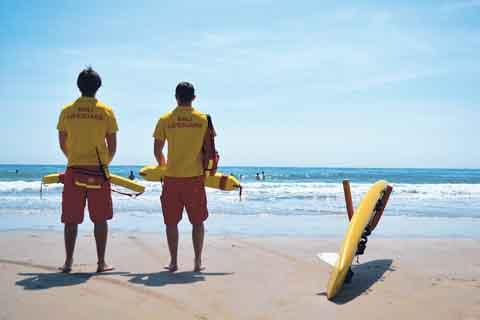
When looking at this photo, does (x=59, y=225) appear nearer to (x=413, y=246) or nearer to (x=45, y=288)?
(x=45, y=288)

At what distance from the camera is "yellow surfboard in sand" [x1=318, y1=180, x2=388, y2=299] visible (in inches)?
120

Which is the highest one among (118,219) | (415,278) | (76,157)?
(76,157)

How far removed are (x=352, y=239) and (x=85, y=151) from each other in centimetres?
218

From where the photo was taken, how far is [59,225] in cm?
714

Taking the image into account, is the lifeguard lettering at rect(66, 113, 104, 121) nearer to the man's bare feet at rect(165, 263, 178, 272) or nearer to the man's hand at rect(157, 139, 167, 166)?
the man's hand at rect(157, 139, 167, 166)

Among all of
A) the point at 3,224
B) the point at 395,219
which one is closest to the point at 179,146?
the point at 3,224

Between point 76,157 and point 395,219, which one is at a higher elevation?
point 76,157

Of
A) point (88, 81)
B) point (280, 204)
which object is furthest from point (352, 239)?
point (280, 204)

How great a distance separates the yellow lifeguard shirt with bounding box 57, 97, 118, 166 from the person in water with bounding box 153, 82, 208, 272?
1.59 ft

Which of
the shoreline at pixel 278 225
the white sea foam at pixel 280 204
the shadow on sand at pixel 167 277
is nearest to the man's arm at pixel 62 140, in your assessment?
the shadow on sand at pixel 167 277

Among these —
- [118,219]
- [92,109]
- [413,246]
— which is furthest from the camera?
[118,219]

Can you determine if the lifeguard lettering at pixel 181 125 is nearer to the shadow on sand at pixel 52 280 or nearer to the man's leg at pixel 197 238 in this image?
the man's leg at pixel 197 238

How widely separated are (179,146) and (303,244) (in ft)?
7.71

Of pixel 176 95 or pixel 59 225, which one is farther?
pixel 59 225
